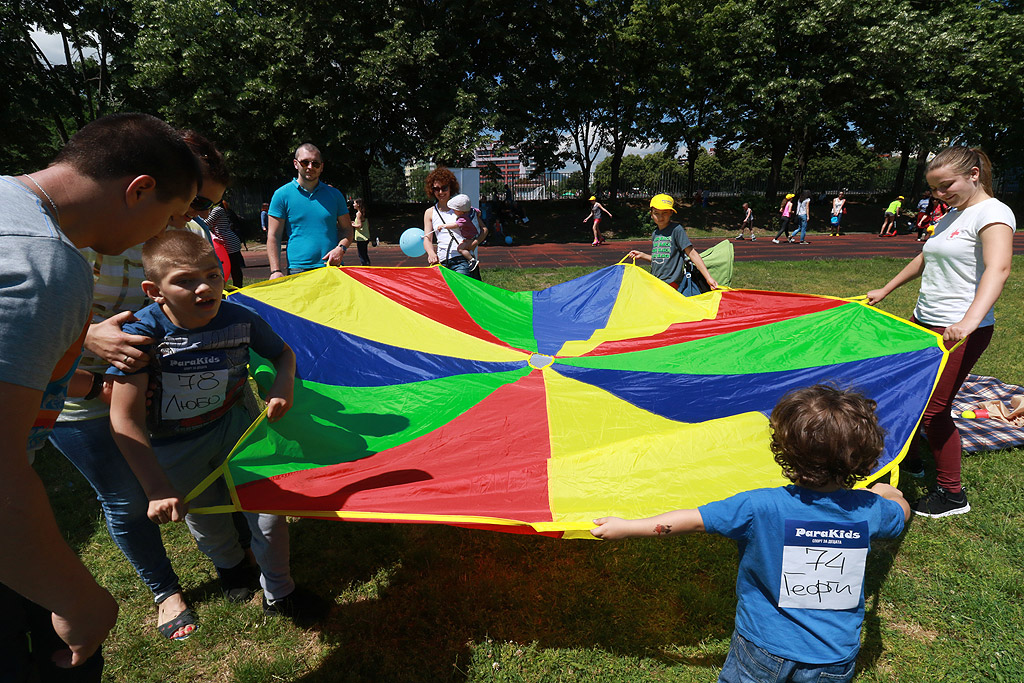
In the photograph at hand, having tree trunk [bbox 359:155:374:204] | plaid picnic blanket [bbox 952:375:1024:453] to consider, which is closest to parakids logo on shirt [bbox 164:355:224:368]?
plaid picnic blanket [bbox 952:375:1024:453]

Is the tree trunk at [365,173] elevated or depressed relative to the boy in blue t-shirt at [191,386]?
elevated

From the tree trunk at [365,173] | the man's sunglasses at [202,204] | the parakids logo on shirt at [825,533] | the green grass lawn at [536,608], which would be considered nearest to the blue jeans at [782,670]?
the parakids logo on shirt at [825,533]

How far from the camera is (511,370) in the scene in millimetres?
3160

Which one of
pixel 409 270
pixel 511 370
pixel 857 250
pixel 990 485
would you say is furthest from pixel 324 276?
pixel 857 250

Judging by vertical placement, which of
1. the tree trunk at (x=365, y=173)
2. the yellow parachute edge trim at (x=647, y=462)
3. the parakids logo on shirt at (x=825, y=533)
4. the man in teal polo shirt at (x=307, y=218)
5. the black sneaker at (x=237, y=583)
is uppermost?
the tree trunk at (x=365, y=173)

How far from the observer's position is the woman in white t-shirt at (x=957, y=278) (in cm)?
241

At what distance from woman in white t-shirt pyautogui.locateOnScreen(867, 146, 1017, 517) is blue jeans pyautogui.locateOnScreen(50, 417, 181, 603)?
3391mm

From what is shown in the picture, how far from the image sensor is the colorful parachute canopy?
1882mm

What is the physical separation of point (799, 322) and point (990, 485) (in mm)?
1426

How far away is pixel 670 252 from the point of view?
4.46m

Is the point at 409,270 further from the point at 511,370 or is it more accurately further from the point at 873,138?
the point at 873,138

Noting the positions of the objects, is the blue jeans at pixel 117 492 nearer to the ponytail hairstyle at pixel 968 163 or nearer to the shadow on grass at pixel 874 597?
the shadow on grass at pixel 874 597

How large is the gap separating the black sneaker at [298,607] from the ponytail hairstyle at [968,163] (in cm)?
340

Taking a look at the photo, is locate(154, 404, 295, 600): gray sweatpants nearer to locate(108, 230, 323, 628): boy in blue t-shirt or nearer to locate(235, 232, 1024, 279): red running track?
locate(108, 230, 323, 628): boy in blue t-shirt
